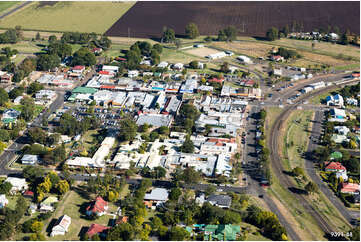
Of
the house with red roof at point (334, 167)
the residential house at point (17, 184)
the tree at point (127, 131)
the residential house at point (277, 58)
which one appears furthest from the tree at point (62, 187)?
the residential house at point (277, 58)

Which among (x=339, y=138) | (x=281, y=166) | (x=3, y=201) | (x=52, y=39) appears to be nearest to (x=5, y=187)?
(x=3, y=201)

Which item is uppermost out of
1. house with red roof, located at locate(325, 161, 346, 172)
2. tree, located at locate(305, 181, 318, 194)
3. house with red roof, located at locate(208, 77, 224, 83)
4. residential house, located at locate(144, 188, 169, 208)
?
house with red roof, located at locate(208, 77, 224, 83)

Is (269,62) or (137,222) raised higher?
(269,62)

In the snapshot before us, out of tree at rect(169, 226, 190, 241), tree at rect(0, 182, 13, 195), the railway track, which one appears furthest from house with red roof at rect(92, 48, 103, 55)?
tree at rect(169, 226, 190, 241)

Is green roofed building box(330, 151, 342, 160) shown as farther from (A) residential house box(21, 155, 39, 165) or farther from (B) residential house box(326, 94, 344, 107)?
(A) residential house box(21, 155, 39, 165)

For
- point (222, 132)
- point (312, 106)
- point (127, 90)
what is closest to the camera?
point (222, 132)

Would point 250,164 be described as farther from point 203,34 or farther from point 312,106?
point 203,34

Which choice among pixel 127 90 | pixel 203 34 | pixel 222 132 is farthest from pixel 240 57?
pixel 222 132
